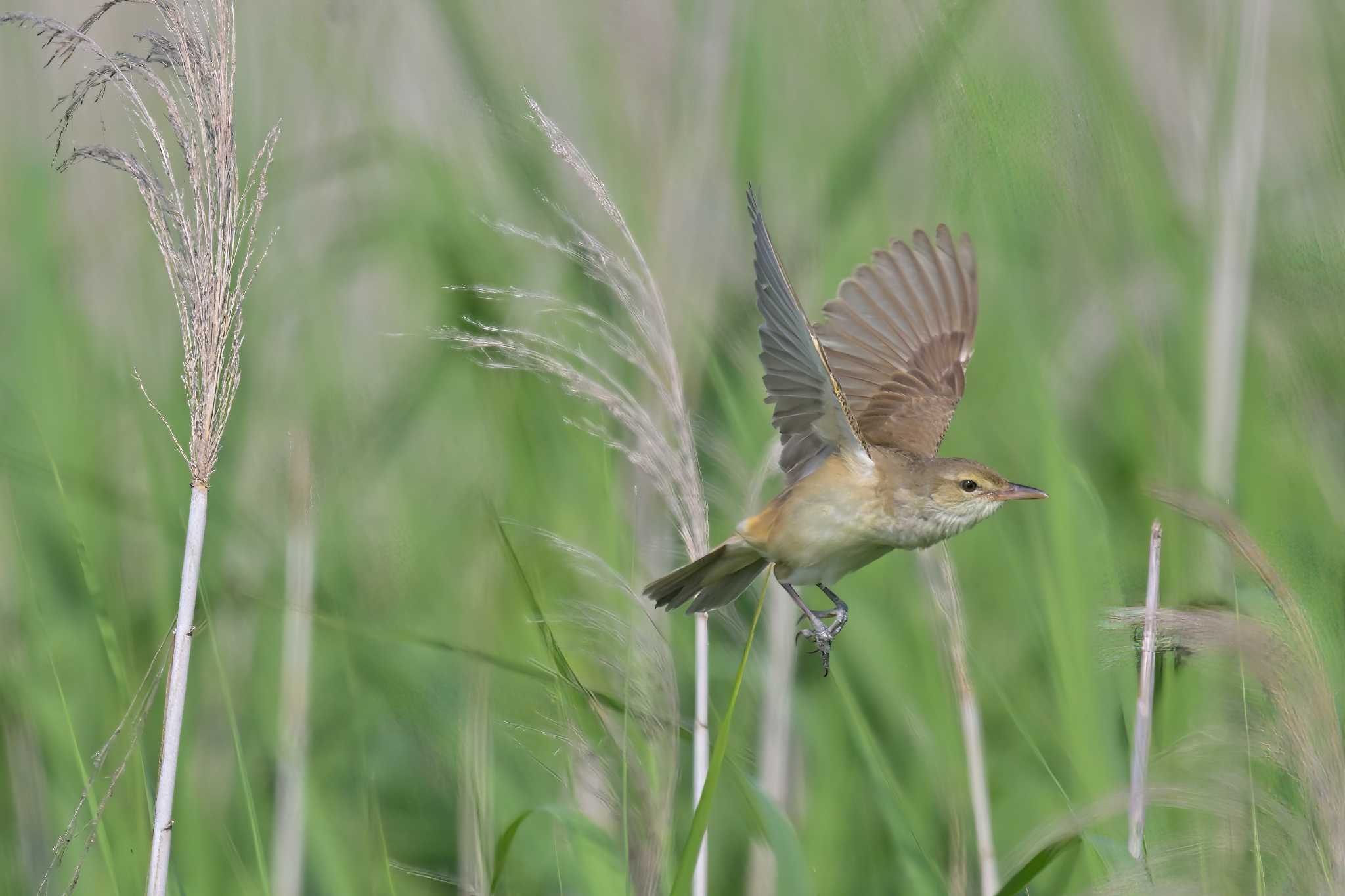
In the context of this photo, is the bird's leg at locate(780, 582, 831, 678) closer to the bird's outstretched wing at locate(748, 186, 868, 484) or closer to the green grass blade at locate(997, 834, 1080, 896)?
the bird's outstretched wing at locate(748, 186, 868, 484)

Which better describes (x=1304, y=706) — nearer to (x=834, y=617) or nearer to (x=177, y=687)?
(x=834, y=617)

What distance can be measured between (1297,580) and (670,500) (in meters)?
1.16

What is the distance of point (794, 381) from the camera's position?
95.8 inches

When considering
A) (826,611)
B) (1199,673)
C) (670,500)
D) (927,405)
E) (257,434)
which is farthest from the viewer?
(927,405)

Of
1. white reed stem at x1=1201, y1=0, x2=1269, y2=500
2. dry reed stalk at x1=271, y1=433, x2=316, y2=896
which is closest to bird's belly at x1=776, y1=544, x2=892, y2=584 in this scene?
white reed stem at x1=1201, y1=0, x2=1269, y2=500

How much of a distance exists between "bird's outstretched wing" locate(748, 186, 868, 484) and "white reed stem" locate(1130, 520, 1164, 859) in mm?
543

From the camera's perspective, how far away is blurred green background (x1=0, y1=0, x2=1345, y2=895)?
97.3 inches

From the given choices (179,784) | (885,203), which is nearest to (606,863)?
(179,784)

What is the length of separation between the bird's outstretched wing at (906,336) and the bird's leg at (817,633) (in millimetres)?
486

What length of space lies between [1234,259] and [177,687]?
2.26m

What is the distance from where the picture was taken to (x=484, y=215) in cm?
286

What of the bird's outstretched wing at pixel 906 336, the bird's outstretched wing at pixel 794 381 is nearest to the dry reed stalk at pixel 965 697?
the bird's outstretched wing at pixel 794 381

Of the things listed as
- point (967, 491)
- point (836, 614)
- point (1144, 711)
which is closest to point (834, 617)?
point (836, 614)

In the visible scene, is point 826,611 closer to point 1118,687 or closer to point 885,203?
point 1118,687
